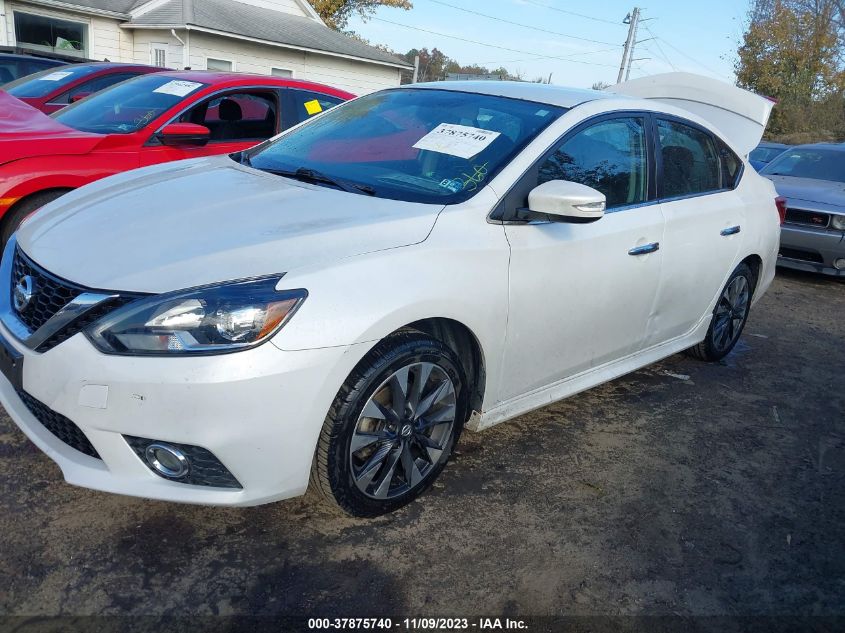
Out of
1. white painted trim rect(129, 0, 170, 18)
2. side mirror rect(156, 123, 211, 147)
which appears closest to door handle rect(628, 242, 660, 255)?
side mirror rect(156, 123, 211, 147)

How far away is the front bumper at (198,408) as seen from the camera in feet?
7.25

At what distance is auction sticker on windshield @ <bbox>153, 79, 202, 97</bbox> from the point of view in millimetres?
5471

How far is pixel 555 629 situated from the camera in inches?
92.8

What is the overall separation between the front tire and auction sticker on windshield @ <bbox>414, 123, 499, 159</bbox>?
93cm

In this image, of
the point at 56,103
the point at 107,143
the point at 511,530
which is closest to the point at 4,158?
the point at 107,143

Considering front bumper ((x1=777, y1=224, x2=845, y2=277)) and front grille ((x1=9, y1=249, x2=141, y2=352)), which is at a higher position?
front grille ((x1=9, y1=249, x2=141, y2=352))

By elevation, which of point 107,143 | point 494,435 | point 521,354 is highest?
point 107,143

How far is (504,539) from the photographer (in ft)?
9.14

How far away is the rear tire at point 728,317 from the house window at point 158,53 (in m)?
17.6

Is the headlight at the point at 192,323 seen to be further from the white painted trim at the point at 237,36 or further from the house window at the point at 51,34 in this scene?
the house window at the point at 51,34

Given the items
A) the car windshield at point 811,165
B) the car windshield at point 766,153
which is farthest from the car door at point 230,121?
the car windshield at point 766,153

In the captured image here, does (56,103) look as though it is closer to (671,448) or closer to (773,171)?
(671,448)

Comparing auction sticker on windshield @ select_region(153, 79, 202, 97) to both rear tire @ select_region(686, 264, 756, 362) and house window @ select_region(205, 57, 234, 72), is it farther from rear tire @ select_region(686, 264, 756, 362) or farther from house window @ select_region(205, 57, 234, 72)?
house window @ select_region(205, 57, 234, 72)

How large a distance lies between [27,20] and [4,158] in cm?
1557
